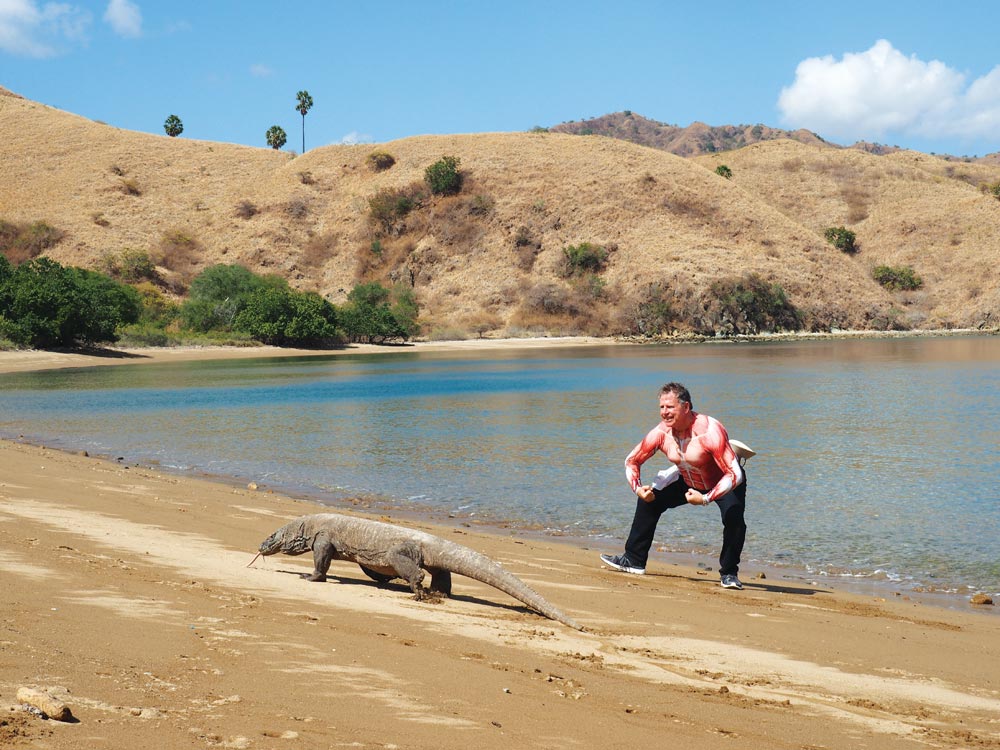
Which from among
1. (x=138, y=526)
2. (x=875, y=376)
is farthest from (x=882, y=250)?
(x=138, y=526)

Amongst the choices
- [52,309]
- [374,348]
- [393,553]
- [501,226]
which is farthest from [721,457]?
[501,226]

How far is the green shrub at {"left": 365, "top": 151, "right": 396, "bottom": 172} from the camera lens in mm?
120312

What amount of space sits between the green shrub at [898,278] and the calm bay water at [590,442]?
66950 mm

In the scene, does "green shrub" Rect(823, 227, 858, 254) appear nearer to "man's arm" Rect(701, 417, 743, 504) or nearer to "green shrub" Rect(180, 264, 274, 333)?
"green shrub" Rect(180, 264, 274, 333)

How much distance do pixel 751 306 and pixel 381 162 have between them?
50.9m

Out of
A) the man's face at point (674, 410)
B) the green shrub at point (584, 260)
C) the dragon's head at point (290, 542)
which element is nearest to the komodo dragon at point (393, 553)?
the dragon's head at point (290, 542)

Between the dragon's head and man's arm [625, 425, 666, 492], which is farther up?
man's arm [625, 425, 666, 492]

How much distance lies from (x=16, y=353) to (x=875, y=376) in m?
45.0

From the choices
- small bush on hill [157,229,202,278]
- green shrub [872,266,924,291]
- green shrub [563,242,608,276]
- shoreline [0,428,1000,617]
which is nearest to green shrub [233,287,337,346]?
small bush on hill [157,229,202,278]

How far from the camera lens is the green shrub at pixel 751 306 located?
306 ft

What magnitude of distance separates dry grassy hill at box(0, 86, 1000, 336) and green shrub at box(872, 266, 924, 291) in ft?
4.49

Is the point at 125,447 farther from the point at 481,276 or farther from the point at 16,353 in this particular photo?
the point at 481,276

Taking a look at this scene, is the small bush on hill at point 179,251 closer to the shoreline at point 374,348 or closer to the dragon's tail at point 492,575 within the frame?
the shoreline at point 374,348

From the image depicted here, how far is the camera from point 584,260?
99.4 metres
